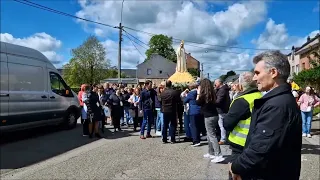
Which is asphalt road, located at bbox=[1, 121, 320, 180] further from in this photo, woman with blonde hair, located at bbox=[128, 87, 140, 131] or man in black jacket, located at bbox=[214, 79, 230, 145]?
woman with blonde hair, located at bbox=[128, 87, 140, 131]

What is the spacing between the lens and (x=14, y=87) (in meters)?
9.09

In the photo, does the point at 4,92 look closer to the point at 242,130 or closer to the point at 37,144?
the point at 37,144

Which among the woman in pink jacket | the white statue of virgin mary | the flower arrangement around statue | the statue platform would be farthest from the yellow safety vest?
the white statue of virgin mary

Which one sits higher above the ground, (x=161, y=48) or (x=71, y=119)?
(x=161, y=48)

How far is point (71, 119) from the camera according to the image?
1234cm

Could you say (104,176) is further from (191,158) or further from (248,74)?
(248,74)

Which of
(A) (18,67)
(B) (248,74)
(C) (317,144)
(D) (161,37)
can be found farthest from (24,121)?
(D) (161,37)

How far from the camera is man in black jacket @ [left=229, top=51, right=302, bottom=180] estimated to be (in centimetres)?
224

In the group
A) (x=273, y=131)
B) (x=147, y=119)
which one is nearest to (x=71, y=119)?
(x=147, y=119)

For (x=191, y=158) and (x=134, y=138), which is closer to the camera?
(x=191, y=158)

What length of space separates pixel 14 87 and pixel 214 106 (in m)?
5.51

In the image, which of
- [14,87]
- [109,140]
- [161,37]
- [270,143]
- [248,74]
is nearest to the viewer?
[270,143]

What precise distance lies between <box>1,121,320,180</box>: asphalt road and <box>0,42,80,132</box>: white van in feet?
2.27

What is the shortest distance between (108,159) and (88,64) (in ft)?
205
